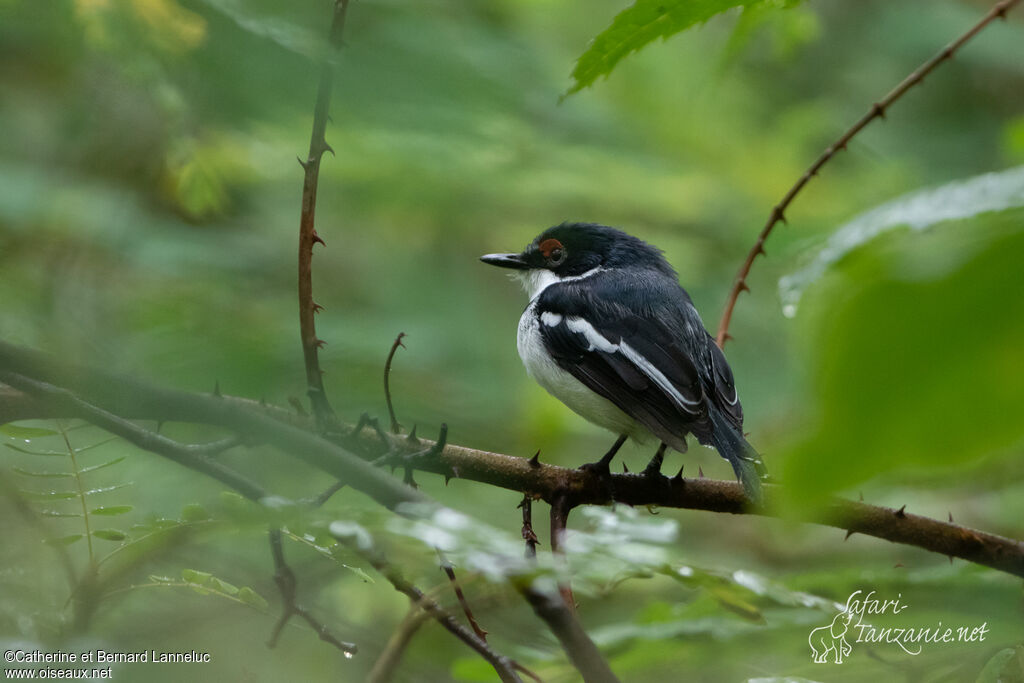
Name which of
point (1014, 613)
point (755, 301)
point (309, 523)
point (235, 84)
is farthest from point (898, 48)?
point (309, 523)

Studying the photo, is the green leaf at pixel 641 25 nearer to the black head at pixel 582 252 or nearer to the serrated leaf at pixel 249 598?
the serrated leaf at pixel 249 598

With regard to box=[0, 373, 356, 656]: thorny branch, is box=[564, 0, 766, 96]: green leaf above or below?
above

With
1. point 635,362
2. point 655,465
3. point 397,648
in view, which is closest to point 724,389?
point 635,362

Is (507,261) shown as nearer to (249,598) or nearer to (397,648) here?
(249,598)

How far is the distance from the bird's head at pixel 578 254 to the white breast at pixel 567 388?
2.31ft

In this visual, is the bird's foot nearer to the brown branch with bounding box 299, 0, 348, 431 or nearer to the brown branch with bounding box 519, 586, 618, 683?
the brown branch with bounding box 299, 0, 348, 431

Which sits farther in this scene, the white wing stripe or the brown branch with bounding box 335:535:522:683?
the white wing stripe

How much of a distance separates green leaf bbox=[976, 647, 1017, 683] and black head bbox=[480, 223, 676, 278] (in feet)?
9.19

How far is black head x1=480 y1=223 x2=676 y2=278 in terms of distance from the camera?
4539 millimetres

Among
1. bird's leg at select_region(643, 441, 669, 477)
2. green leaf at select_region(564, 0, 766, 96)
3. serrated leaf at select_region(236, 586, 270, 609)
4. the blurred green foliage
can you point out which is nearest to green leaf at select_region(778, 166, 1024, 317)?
the blurred green foliage

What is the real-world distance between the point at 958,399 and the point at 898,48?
6839mm

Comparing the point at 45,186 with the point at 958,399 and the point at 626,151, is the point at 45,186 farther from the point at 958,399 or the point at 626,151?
the point at 958,399

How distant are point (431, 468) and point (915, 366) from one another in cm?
172

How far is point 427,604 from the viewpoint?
4.58 feet
